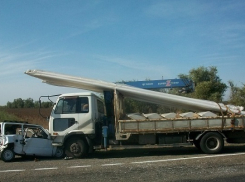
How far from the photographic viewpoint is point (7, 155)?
12.8 metres

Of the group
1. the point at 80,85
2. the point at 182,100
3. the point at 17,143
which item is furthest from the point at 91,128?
the point at 182,100

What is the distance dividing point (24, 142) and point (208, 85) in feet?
58.4

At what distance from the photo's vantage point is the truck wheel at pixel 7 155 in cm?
1267

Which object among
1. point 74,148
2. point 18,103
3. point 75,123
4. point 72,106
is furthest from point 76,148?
point 18,103

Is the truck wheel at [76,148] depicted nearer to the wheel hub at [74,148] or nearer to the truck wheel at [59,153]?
the wheel hub at [74,148]

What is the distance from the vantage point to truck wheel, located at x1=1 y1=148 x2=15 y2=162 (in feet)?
41.6

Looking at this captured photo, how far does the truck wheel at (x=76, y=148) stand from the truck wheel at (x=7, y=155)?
7.21 ft

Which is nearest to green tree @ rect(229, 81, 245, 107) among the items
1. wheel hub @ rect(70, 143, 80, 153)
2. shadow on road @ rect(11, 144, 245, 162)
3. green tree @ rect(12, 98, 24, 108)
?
shadow on road @ rect(11, 144, 245, 162)

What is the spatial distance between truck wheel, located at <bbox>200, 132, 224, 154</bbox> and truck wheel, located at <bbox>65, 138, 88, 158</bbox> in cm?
469

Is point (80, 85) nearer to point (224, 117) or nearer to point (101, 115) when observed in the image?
point (101, 115)

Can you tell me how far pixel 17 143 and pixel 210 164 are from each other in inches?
298

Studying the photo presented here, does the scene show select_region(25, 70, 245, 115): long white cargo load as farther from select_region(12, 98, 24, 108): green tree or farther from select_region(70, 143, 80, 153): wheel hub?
select_region(12, 98, 24, 108): green tree

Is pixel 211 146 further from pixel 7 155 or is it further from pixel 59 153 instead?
pixel 7 155

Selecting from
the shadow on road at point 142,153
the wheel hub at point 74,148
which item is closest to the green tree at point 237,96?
the shadow on road at point 142,153
